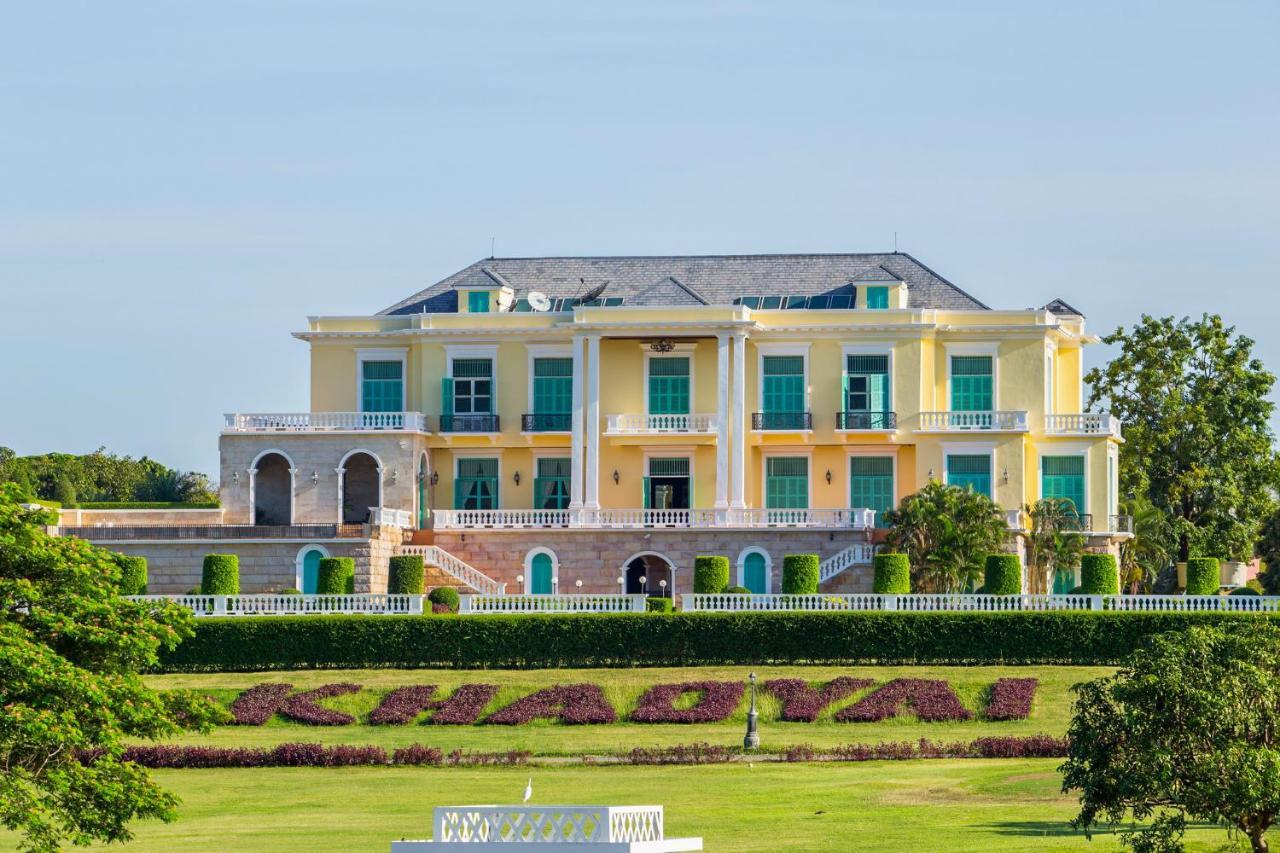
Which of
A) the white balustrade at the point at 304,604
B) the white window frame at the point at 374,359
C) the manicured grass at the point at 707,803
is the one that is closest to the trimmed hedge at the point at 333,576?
the white balustrade at the point at 304,604

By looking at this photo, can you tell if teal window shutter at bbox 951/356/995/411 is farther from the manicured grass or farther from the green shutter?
the manicured grass

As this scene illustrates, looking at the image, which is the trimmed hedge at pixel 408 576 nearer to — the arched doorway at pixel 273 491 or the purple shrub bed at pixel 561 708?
the purple shrub bed at pixel 561 708

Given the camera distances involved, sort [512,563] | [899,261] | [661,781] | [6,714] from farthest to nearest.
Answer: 1. [899,261]
2. [512,563]
3. [661,781]
4. [6,714]

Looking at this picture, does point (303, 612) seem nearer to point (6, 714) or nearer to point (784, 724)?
point (784, 724)

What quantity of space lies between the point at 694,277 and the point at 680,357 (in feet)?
14.5

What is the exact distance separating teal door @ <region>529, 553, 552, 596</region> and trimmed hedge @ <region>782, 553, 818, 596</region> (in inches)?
377

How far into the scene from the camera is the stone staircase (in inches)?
2808

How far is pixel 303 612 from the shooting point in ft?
212

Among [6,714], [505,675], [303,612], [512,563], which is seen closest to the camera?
[6,714]

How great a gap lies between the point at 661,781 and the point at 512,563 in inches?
1036

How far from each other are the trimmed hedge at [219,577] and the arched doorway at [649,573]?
12.5 m

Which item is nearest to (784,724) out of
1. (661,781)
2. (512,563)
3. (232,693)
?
(661,781)

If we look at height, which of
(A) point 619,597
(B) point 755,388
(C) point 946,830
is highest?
(B) point 755,388

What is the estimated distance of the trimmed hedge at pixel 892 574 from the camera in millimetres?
64500
